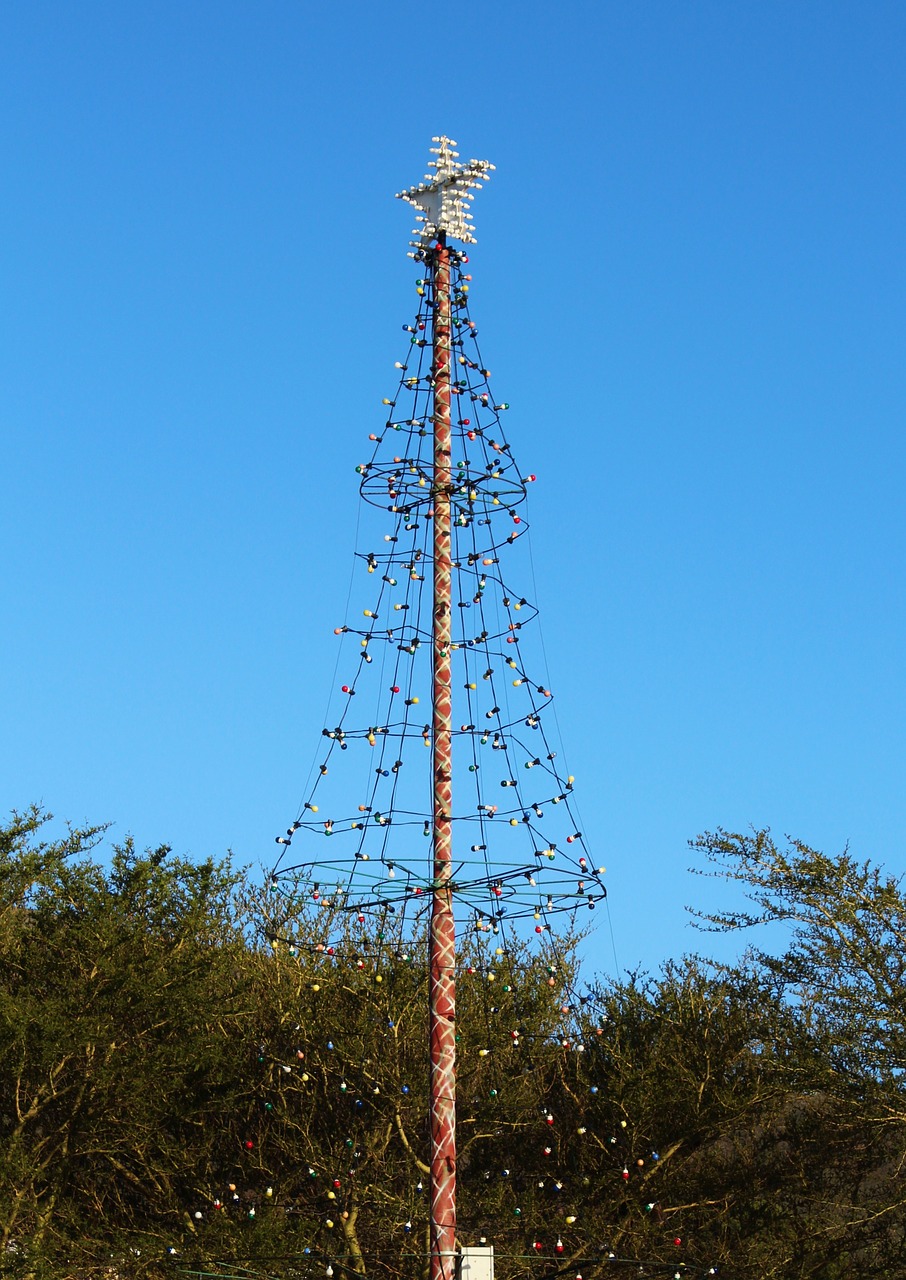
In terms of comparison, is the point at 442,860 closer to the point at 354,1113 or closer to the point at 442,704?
the point at 442,704

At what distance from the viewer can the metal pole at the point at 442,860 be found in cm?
1245

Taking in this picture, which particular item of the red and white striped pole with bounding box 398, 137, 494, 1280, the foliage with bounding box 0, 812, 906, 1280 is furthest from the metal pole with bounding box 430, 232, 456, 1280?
the foliage with bounding box 0, 812, 906, 1280

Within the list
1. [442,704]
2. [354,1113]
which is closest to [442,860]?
[442,704]

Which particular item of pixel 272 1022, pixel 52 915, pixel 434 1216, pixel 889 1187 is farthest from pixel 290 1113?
pixel 434 1216

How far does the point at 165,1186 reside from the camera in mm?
24547

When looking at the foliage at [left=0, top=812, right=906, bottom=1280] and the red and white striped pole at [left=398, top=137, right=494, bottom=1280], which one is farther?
the foliage at [left=0, top=812, right=906, bottom=1280]

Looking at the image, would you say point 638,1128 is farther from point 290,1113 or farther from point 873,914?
point 873,914

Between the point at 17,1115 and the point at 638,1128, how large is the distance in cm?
983

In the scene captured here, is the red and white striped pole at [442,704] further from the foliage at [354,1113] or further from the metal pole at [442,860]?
the foliage at [354,1113]

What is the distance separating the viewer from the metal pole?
12453mm

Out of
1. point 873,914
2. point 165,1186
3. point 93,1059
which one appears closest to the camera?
point 873,914

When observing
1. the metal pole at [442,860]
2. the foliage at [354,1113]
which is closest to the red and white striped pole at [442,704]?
the metal pole at [442,860]

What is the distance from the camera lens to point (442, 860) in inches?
511

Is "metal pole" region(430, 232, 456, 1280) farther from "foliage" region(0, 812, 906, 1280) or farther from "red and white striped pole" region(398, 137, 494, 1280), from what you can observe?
"foliage" region(0, 812, 906, 1280)
